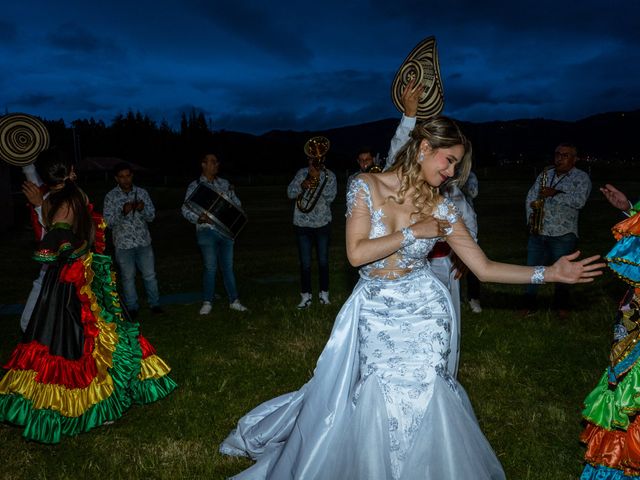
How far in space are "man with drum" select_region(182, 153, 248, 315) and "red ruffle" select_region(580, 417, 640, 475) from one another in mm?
5727

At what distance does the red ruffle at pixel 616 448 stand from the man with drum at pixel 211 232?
573 cm

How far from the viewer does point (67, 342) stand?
4.79 m

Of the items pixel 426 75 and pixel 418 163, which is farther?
pixel 426 75

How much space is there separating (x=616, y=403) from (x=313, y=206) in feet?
19.2

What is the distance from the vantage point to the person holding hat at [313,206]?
887 centimetres

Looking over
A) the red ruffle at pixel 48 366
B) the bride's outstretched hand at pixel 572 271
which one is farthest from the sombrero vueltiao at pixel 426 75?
the red ruffle at pixel 48 366

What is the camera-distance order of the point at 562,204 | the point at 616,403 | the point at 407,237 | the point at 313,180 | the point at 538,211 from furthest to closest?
the point at 313,180 < the point at 538,211 < the point at 562,204 < the point at 616,403 < the point at 407,237

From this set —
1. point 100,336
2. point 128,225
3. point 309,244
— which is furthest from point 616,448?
point 128,225

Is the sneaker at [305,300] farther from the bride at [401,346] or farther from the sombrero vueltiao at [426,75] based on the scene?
the bride at [401,346]

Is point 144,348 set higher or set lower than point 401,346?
lower

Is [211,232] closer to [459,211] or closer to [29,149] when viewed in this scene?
[29,149]

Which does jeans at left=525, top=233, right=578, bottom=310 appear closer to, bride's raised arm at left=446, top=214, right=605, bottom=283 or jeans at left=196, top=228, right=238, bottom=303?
jeans at left=196, top=228, right=238, bottom=303

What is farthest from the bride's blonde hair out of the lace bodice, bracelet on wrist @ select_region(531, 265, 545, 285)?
bracelet on wrist @ select_region(531, 265, 545, 285)

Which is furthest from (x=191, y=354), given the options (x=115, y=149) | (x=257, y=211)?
(x=115, y=149)
